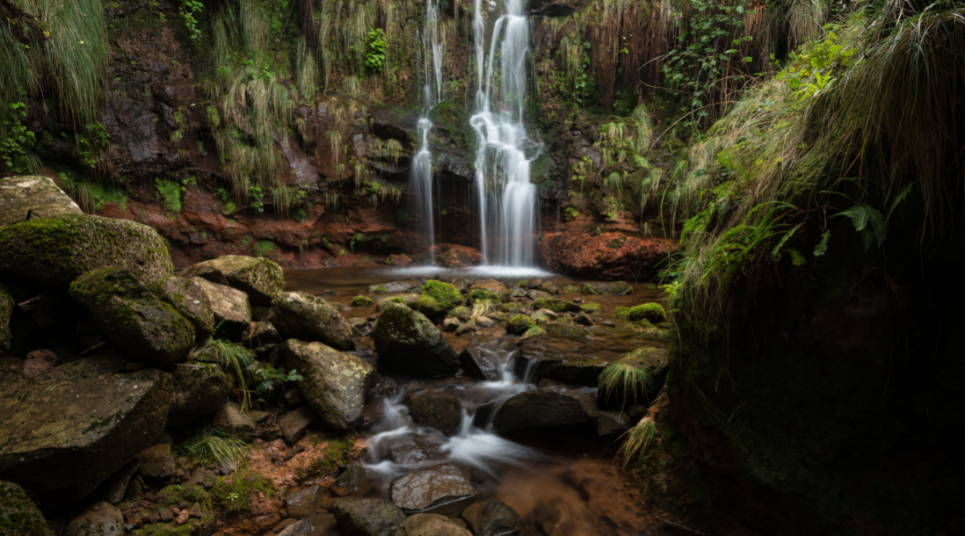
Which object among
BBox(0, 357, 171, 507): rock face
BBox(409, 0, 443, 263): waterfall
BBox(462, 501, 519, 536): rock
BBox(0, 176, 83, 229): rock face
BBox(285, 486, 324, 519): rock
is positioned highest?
BBox(409, 0, 443, 263): waterfall

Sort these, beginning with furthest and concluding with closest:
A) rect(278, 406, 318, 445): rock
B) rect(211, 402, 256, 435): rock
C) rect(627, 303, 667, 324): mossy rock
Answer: rect(627, 303, 667, 324): mossy rock < rect(278, 406, 318, 445): rock < rect(211, 402, 256, 435): rock

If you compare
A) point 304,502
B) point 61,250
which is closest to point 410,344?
point 304,502

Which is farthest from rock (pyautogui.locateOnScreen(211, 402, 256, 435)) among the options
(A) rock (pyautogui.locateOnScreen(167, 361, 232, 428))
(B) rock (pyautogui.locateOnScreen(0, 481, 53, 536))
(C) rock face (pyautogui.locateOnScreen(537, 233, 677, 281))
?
(C) rock face (pyautogui.locateOnScreen(537, 233, 677, 281))

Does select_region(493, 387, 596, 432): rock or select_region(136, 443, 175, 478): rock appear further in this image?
select_region(493, 387, 596, 432): rock

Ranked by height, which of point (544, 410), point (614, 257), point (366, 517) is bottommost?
point (366, 517)

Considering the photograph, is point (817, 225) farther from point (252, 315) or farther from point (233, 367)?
point (252, 315)

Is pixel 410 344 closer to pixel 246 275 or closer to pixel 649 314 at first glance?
pixel 246 275

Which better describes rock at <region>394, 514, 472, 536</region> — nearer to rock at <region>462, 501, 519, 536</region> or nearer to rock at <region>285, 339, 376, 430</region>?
rock at <region>462, 501, 519, 536</region>

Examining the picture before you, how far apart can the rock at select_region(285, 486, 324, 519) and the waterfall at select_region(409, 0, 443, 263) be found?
390 inches

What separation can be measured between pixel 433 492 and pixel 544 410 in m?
1.12

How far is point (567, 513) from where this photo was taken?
2697 mm

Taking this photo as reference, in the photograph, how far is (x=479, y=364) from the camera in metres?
4.52

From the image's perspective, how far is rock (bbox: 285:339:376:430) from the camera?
132 inches

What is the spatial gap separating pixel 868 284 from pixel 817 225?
330 millimetres
